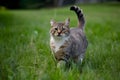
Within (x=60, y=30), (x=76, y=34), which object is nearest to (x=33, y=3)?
(x=76, y=34)

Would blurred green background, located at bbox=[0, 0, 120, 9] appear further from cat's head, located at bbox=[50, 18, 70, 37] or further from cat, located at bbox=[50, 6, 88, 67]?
cat's head, located at bbox=[50, 18, 70, 37]

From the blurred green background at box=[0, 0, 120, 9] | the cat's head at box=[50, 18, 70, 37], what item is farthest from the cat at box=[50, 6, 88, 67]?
the blurred green background at box=[0, 0, 120, 9]

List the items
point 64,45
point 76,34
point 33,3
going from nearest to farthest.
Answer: point 64,45 < point 76,34 < point 33,3

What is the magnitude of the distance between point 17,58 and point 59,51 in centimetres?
63

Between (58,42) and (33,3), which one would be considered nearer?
(58,42)

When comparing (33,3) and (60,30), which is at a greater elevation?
(60,30)

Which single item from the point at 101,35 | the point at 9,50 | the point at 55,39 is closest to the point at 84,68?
the point at 55,39

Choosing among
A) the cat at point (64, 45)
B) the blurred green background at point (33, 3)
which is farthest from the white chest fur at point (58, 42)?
the blurred green background at point (33, 3)

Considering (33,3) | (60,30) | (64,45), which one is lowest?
(33,3)

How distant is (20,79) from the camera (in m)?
4.62

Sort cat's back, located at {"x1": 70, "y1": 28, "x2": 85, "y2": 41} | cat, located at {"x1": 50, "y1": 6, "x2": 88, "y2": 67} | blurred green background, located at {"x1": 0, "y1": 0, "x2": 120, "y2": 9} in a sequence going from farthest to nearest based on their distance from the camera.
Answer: blurred green background, located at {"x1": 0, "y1": 0, "x2": 120, "y2": 9} < cat's back, located at {"x1": 70, "y1": 28, "x2": 85, "y2": 41} < cat, located at {"x1": 50, "y1": 6, "x2": 88, "y2": 67}

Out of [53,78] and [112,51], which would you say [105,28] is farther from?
[53,78]

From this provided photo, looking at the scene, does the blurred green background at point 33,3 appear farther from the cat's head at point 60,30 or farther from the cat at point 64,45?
the cat's head at point 60,30

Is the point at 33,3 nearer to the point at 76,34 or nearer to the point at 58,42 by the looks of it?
the point at 76,34
